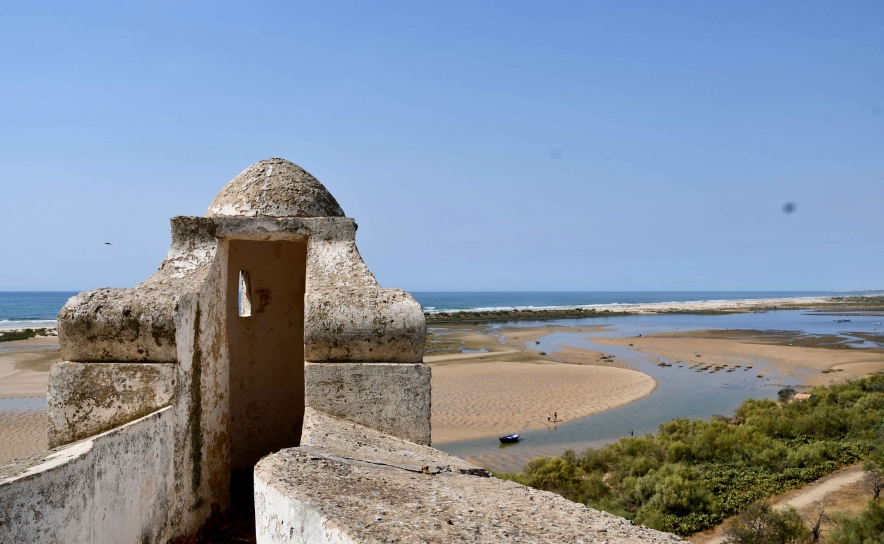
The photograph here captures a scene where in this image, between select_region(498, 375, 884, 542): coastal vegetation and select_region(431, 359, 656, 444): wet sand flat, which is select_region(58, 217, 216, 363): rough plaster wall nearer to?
select_region(498, 375, 884, 542): coastal vegetation

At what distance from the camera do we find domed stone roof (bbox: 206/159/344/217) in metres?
4.65

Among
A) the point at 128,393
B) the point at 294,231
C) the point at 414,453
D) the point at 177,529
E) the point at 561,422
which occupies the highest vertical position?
the point at 294,231

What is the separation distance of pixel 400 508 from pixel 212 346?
245 cm

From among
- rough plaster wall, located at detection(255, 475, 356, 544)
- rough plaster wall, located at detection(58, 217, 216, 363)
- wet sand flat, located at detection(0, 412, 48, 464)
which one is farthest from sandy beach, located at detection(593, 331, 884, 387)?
rough plaster wall, located at detection(255, 475, 356, 544)

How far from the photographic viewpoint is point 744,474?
35.8 ft

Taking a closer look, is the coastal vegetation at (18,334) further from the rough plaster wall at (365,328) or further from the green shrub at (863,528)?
the green shrub at (863,528)

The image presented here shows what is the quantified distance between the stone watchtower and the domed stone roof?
0.01 metres

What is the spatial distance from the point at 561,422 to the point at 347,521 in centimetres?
1656

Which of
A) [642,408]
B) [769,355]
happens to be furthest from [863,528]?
[769,355]

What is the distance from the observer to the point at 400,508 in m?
2.10

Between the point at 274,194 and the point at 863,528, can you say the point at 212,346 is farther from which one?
the point at 863,528

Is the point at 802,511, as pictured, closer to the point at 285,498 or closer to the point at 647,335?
the point at 285,498

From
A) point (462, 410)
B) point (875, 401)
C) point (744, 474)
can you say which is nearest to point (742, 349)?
point (875, 401)

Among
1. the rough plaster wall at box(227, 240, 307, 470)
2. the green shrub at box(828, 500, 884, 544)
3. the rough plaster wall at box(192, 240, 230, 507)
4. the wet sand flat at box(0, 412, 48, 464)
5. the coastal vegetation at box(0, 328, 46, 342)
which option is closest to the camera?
the rough plaster wall at box(192, 240, 230, 507)
